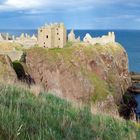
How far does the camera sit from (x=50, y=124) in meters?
10.8

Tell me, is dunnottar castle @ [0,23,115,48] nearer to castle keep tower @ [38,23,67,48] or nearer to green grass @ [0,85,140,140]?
castle keep tower @ [38,23,67,48]

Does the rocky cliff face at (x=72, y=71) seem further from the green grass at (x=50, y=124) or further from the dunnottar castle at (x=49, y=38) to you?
the green grass at (x=50, y=124)

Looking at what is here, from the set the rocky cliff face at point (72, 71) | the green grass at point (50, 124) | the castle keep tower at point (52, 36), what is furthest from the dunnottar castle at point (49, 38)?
the green grass at point (50, 124)

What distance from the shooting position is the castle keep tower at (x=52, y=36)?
3871 inches

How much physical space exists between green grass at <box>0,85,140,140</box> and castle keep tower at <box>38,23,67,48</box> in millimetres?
83052

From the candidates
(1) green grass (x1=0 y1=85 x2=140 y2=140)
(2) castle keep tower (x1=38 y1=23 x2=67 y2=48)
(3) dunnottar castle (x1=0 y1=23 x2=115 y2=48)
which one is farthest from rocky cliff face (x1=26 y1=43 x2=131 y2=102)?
(1) green grass (x1=0 y1=85 x2=140 y2=140)

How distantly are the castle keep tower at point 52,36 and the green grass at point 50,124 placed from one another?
272 ft

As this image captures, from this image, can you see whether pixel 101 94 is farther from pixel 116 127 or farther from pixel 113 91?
pixel 116 127

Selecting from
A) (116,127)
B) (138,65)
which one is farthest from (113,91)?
(138,65)

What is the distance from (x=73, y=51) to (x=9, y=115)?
3209 inches

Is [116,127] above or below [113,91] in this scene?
above

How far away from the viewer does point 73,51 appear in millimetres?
91000

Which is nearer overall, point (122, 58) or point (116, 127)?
point (116, 127)

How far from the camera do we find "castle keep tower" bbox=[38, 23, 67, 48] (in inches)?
3871
